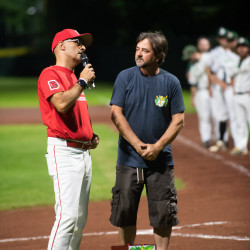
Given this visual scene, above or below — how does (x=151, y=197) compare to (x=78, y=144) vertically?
below

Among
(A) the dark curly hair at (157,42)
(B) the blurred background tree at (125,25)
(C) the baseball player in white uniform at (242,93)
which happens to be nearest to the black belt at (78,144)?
(A) the dark curly hair at (157,42)

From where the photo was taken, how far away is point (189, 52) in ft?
46.0

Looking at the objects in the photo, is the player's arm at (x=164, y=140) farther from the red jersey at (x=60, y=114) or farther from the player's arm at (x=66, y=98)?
the player's arm at (x=66, y=98)

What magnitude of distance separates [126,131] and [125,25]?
1890 inches

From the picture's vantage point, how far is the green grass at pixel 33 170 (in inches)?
362

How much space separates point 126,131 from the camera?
17.5 ft

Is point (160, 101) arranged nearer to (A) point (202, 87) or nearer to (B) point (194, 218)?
(B) point (194, 218)

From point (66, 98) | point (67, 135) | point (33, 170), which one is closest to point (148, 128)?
point (67, 135)

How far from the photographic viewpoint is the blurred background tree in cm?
3972

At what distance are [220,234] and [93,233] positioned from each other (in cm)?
158

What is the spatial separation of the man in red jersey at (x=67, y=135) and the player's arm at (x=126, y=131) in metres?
0.30

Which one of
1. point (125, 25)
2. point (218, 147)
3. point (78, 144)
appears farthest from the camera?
point (125, 25)

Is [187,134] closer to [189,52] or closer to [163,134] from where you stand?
[189,52]

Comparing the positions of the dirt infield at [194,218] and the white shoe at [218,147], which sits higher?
the dirt infield at [194,218]
